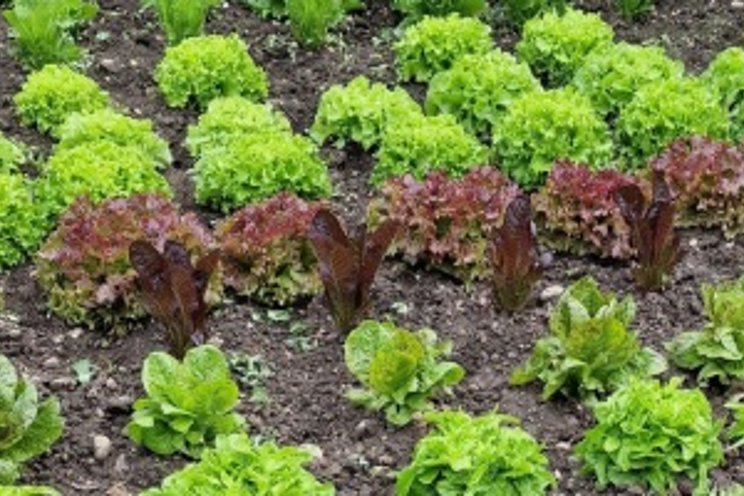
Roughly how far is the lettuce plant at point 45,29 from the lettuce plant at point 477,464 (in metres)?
4.47

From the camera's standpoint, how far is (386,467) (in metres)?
6.37

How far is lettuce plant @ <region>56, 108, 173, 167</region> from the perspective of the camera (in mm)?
8516

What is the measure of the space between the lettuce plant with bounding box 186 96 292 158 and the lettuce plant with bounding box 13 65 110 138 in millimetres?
631

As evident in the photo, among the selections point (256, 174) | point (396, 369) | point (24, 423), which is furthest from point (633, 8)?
point (24, 423)

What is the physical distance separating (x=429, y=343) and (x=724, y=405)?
4.03ft

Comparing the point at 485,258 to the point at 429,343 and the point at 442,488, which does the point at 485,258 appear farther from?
the point at 442,488

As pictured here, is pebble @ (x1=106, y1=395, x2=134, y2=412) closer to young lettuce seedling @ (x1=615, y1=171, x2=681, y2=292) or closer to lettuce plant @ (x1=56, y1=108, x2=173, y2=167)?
lettuce plant @ (x1=56, y1=108, x2=173, y2=167)

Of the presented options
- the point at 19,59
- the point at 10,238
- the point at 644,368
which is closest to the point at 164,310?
the point at 10,238

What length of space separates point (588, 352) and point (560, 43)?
10.9 feet

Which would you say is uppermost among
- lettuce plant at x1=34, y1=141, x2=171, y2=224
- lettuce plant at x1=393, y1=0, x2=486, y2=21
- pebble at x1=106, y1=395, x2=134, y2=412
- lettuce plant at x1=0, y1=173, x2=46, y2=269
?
lettuce plant at x1=393, y1=0, x2=486, y2=21

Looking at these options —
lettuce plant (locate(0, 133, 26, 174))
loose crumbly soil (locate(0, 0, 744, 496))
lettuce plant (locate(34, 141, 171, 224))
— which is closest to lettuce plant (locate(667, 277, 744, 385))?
loose crumbly soil (locate(0, 0, 744, 496))

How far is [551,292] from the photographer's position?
7.51 meters

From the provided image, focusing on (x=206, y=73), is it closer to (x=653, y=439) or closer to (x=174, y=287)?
(x=174, y=287)

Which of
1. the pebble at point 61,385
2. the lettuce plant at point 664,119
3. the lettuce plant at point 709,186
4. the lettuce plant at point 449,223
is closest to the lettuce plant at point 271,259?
the lettuce plant at point 449,223
